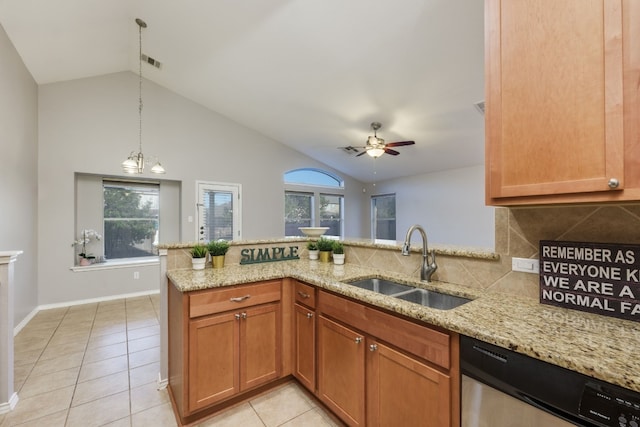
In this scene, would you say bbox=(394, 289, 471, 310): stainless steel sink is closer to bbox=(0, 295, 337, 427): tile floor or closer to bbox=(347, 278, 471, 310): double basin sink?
bbox=(347, 278, 471, 310): double basin sink

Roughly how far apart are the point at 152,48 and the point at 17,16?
1383mm

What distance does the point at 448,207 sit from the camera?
648 cm

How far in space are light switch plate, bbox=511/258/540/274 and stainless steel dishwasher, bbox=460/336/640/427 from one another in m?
0.63

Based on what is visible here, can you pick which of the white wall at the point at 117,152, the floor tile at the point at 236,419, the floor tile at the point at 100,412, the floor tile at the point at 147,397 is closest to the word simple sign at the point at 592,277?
the floor tile at the point at 236,419

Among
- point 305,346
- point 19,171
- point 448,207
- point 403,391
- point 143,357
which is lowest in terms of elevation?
point 143,357

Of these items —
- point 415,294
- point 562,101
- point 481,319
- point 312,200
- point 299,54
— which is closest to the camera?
point 562,101

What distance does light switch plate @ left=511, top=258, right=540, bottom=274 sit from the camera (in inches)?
55.5

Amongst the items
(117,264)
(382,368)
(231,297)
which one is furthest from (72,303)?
(382,368)

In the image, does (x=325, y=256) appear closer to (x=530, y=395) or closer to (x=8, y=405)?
(x=530, y=395)

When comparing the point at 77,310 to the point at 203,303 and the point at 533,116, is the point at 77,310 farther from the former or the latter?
the point at 533,116

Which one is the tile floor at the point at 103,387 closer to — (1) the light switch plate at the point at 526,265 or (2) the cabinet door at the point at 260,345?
(2) the cabinet door at the point at 260,345

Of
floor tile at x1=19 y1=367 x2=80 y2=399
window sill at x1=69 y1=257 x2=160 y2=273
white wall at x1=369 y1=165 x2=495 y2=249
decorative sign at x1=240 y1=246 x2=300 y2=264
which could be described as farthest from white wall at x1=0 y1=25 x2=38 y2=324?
white wall at x1=369 y1=165 x2=495 y2=249

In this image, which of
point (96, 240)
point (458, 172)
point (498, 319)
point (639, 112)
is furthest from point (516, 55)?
point (96, 240)

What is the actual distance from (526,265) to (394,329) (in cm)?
78
